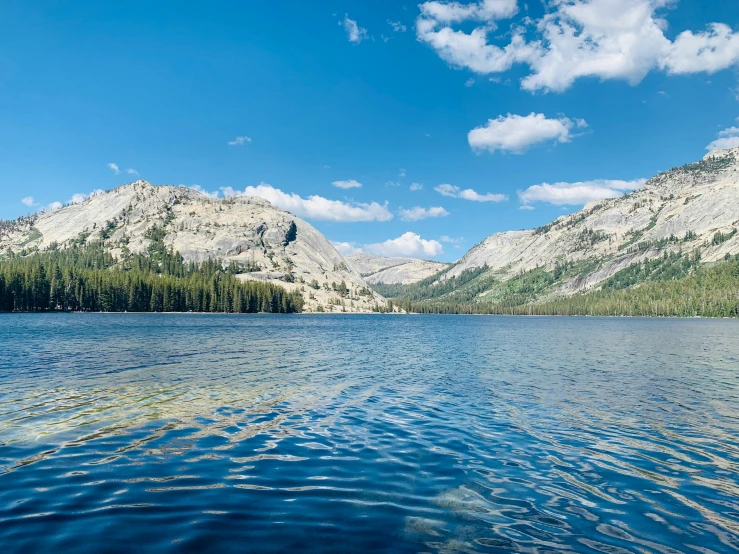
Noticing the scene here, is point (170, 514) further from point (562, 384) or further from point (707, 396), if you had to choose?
point (707, 396)

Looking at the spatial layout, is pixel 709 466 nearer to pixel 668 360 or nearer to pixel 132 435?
pixel 132 435

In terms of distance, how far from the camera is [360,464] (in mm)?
20969

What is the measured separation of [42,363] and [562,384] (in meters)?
55.8

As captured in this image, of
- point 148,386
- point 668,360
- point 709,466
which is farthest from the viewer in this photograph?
point 668,360

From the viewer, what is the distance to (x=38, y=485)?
17.2 meters

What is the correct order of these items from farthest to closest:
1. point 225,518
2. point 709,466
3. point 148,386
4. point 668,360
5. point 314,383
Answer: point 668,360, point 314,383, point 148,386, point 709,466, point 225,518

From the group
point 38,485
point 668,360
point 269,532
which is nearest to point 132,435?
point 38,485

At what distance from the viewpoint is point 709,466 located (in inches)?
858

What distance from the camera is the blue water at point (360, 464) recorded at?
14.0m

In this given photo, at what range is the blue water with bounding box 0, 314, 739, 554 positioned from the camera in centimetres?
1395

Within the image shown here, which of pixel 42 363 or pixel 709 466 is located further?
pixel 42 363

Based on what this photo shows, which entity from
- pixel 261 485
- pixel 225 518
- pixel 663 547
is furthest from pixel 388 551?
pixel 663 547

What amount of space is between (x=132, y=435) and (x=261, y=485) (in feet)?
35.3

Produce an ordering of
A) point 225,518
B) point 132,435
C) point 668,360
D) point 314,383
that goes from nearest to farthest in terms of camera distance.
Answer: point 225,518, point 132,435, point 314,383, point 668,360
